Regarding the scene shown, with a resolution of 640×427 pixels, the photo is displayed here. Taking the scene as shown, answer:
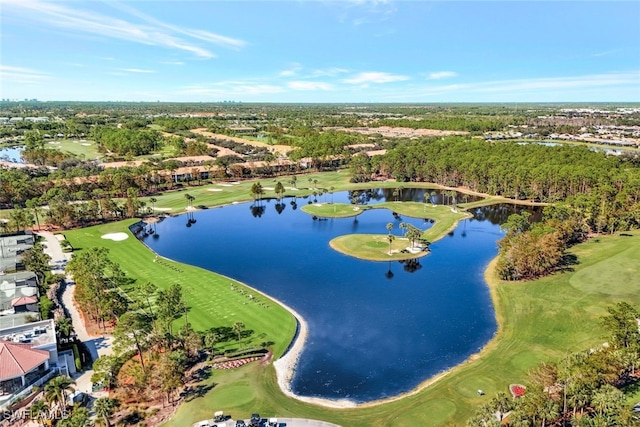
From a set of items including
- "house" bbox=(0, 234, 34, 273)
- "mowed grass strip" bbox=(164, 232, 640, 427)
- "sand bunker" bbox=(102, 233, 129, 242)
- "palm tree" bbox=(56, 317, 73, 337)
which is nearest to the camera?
"mowed grass strip" bbox=(164, 232, 640, 427)

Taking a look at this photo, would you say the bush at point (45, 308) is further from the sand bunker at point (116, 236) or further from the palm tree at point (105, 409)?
the sand bunker at point (116, 236)

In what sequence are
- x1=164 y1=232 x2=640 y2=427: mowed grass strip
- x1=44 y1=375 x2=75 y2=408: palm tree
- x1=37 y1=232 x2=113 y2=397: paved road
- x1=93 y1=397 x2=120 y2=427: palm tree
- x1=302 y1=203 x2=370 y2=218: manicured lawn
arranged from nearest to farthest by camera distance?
x1=93 y1=397 x2=120 y2=427: palm tree → x1=44 y1=375 x2=75 y2=408: palm tree → x1=164 y1=232 x2=640 y2=427: mowed grass strip → x1=37 y1=232 x2=113 y2=397: paved road → x1=302 y1=203 x2=370 y2=218: manicured lawn

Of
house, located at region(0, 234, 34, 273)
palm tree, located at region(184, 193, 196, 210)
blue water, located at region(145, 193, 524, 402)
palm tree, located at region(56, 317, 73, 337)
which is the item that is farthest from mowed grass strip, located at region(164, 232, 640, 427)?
palm tree, located at region(184, 193, 196, 210)

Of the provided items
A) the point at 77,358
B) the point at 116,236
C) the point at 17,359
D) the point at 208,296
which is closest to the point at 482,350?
the point at 208,296

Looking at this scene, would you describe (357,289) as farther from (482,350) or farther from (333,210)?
(333,210)

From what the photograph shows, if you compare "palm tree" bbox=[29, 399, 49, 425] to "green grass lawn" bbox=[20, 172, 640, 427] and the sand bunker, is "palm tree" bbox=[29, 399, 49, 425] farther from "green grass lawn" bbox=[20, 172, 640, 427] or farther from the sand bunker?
the sand bunker

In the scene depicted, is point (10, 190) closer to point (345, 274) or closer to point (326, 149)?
point (345, 274)

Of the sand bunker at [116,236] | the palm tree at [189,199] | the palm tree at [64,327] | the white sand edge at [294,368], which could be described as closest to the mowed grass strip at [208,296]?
the white sand edge at [294,368]

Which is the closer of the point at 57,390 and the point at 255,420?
the point at 57,390
